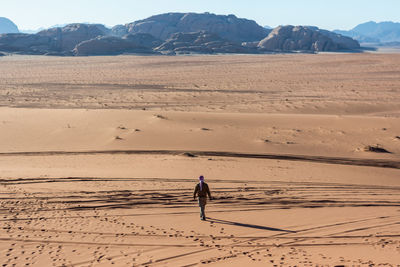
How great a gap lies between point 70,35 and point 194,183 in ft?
298

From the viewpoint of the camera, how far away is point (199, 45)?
84.5 metres

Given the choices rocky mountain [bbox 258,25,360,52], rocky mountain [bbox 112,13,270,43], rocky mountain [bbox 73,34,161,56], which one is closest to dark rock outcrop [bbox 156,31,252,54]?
rocky mountain [bbox 73,34,161,56]

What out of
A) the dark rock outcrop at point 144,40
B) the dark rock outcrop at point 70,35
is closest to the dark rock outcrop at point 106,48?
the dark rock outcrop at point 70,35

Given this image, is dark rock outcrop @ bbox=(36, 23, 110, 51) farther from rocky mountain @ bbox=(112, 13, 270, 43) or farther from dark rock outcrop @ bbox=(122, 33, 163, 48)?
rocky mountain @ bbox=(112, 13, 270, 43)

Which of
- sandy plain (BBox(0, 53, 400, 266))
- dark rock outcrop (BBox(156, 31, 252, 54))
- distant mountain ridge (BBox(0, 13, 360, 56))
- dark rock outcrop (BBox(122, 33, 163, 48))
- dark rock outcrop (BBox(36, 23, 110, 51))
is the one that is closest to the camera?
sandy plain (BBox(0, 53, 400, 266))

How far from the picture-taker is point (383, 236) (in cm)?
743

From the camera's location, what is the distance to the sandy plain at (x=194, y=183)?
708cm

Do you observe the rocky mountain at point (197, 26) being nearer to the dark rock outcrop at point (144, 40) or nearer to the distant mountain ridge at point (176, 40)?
the distant mountain ridge at point (176, 40)

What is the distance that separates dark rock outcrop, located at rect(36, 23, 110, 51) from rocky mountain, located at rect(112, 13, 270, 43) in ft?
60.8

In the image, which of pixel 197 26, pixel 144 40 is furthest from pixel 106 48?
pixel 197 26

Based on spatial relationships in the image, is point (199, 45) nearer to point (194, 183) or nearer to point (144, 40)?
point (144, 40)

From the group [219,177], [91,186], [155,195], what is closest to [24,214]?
[91,186]

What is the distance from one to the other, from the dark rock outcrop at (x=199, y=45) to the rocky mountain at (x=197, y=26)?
2275 centimetres

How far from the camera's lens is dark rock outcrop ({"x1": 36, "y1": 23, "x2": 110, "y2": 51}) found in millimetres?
88812
